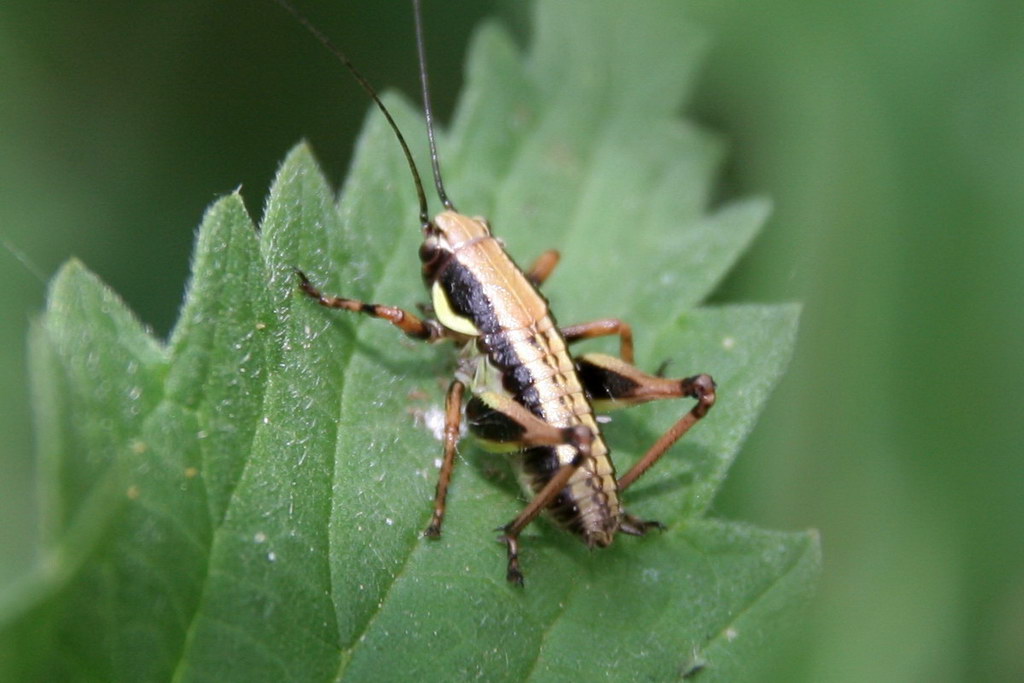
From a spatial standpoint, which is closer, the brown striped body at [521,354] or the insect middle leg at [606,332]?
the brown striped body at [521,354]

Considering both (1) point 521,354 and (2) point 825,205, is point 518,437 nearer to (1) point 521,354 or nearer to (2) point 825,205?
(1) point 521,354

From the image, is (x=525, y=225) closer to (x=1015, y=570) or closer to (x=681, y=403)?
(x=681, y=403)

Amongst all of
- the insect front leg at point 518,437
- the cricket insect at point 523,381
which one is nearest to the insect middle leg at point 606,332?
the cricket insect at point 523,381

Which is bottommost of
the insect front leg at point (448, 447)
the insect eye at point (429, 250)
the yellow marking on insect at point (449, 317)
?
the insect front leg at point (448, 447)

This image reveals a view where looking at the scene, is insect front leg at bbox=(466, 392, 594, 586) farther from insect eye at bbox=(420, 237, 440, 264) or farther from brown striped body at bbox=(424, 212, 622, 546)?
insect eye at bbox=(420, 237, 440, 264)

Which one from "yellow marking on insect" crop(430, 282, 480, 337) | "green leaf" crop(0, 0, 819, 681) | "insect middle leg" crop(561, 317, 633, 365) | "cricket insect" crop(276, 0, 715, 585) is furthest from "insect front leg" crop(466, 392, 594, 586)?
"insect middle leg" crop(561, 317, 633, 365)

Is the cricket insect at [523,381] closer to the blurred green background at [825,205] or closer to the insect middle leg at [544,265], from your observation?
the insect middle leg at [544,265]
